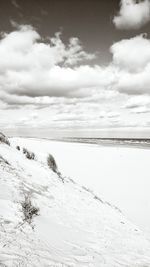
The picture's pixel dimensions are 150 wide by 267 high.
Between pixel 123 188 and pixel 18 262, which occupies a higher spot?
pixel 18 262

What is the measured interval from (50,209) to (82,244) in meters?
1.93

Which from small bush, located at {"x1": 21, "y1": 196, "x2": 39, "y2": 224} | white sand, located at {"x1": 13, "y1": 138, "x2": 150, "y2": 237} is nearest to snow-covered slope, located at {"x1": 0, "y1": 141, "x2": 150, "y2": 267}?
small bush, located at {"x1": 21, "y1": 196, "x2": 39, "y2": 224}

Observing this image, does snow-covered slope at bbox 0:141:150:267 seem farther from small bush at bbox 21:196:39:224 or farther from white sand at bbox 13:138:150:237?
white sand at bbox 13:138:150:237

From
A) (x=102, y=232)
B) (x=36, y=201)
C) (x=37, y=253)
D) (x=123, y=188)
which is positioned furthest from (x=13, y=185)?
(x=123, y=188)

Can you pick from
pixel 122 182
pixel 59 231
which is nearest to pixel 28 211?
pixel 59 231

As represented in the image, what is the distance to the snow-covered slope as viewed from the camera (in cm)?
393

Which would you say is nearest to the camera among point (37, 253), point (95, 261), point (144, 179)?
point (37, 253)

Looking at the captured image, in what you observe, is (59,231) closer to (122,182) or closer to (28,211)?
(28,211)

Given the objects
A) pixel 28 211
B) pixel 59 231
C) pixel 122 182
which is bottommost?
pixel 122 182

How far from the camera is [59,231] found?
5398mm

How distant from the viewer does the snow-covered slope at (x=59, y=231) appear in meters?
3.93

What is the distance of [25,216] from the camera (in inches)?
205

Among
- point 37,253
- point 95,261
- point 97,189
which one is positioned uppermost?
point 37,253

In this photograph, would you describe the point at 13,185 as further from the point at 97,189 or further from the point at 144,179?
the point at 144,179
